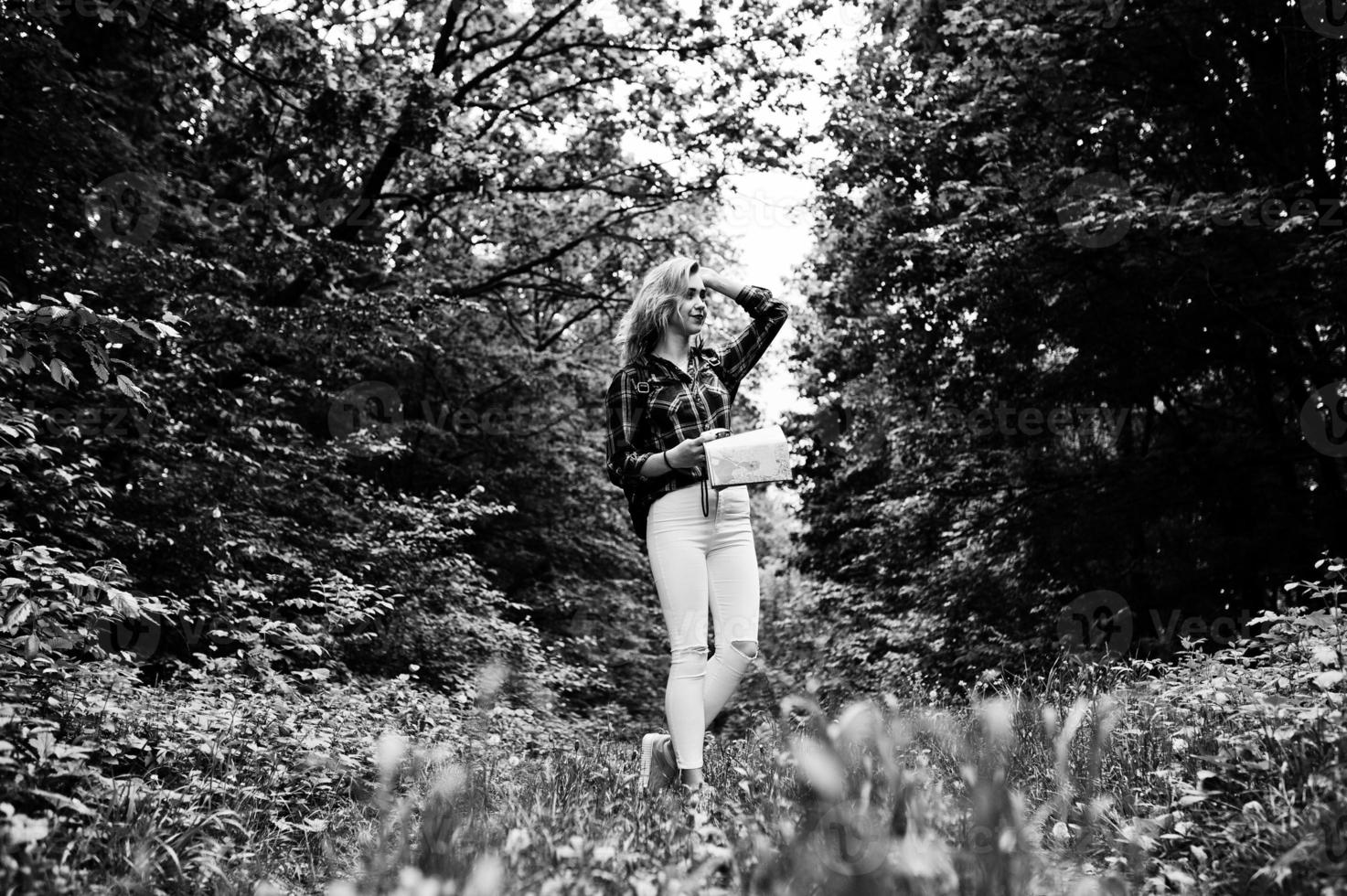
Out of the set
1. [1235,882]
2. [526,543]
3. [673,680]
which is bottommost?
[1235,882]

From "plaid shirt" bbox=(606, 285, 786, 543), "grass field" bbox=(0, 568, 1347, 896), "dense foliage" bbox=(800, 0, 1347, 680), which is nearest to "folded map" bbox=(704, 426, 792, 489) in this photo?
"plaid shirt" bbox=(606, 285, 786, 543)

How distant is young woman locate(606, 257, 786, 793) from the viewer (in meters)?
3.81

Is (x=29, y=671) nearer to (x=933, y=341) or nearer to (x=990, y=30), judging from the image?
(x=990, y=30)

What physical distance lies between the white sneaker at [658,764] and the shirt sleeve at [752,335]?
1.53 m

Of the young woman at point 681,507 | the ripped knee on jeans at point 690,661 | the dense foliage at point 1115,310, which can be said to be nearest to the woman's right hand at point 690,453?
the young woman at point 681,507

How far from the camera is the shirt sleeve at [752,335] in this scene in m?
4.43

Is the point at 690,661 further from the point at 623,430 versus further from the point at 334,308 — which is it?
the point at 334,308

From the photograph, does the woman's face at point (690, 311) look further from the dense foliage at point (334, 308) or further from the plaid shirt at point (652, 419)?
the dense foliage at point (334, 308)

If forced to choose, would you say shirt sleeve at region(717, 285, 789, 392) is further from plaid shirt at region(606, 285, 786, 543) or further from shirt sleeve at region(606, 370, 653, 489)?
shirt sleeve at region(606, 370, 653, 489)

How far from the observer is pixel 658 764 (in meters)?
3.93

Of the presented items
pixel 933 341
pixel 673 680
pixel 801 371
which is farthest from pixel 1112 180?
pixel 801 371

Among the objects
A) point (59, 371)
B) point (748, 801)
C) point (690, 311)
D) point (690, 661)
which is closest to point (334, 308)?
point (59, 371)

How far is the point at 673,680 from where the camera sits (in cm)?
384

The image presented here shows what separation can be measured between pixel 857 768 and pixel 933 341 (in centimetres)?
1117
